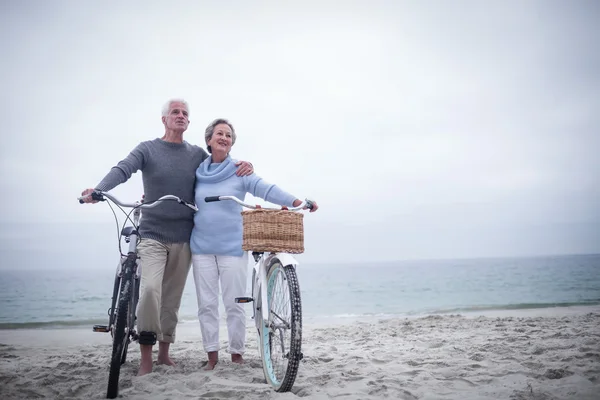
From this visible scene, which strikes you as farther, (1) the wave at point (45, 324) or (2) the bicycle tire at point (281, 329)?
(1) the wave at point (45, 324)

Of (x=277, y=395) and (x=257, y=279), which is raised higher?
(x=257, y=279)

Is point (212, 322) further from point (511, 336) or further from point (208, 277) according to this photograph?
point (511, 336)

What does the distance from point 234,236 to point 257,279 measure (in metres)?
0.59

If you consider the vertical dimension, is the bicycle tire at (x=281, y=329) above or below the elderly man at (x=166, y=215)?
below

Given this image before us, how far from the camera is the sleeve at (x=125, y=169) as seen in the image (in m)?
3.35

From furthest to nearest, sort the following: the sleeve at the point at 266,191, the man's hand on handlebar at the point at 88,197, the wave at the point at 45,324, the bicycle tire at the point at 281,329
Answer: the wave at the point at 45,324 < the sleeve at the point at 266,191 < the man's hand on handlebar at the point at 88,197 < the bicycle tire at the point at 281,329

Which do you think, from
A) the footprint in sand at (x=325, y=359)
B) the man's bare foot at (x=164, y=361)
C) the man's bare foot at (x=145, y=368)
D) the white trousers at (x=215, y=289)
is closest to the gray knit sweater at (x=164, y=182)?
the white trousers at (x=215, y=289)

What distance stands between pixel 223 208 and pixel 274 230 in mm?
972

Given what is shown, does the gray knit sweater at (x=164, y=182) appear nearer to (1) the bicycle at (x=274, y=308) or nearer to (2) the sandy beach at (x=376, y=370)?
(1) the bicycle at (x=274, y=308)

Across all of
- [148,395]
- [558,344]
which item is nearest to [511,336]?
[558,344]

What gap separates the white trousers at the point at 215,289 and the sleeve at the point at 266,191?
0.62 m

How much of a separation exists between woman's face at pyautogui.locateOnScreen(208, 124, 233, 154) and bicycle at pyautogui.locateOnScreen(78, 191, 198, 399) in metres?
0.73

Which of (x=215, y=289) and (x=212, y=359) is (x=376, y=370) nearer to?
(x=212, y=359)

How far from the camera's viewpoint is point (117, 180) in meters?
3.47
